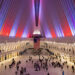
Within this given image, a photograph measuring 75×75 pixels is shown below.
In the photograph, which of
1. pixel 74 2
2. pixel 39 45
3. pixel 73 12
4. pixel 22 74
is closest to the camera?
pixel 22 74

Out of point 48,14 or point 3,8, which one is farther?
point 48,14

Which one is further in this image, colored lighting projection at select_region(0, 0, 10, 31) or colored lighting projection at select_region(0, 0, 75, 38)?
colored lighting projection at select_region(0, 0, 75, 38)

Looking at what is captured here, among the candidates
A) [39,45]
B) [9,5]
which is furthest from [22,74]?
[39,45]

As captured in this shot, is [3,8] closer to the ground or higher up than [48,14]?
closer to the ground

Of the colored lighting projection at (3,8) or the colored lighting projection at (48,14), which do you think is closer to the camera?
the colored lighting projection at (3,8)

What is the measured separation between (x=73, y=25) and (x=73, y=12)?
2110 millimetres

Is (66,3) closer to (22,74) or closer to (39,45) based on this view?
(22,74)

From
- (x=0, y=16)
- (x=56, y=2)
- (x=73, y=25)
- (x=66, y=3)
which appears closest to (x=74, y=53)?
(x=73, y=25)

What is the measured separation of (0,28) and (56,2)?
1083 centimetres

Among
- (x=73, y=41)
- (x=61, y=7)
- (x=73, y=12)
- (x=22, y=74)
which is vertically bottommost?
(x=22, y=74)

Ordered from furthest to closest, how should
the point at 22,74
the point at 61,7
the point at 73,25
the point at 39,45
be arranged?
1. the point at 39,45
2. the point at 61,7
3. the point at 73,25
4. the point at 22,74

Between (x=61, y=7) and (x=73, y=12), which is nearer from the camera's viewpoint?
(x=73, y=12)

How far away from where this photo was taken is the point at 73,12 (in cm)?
1456

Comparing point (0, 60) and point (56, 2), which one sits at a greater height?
point (56, 2)
